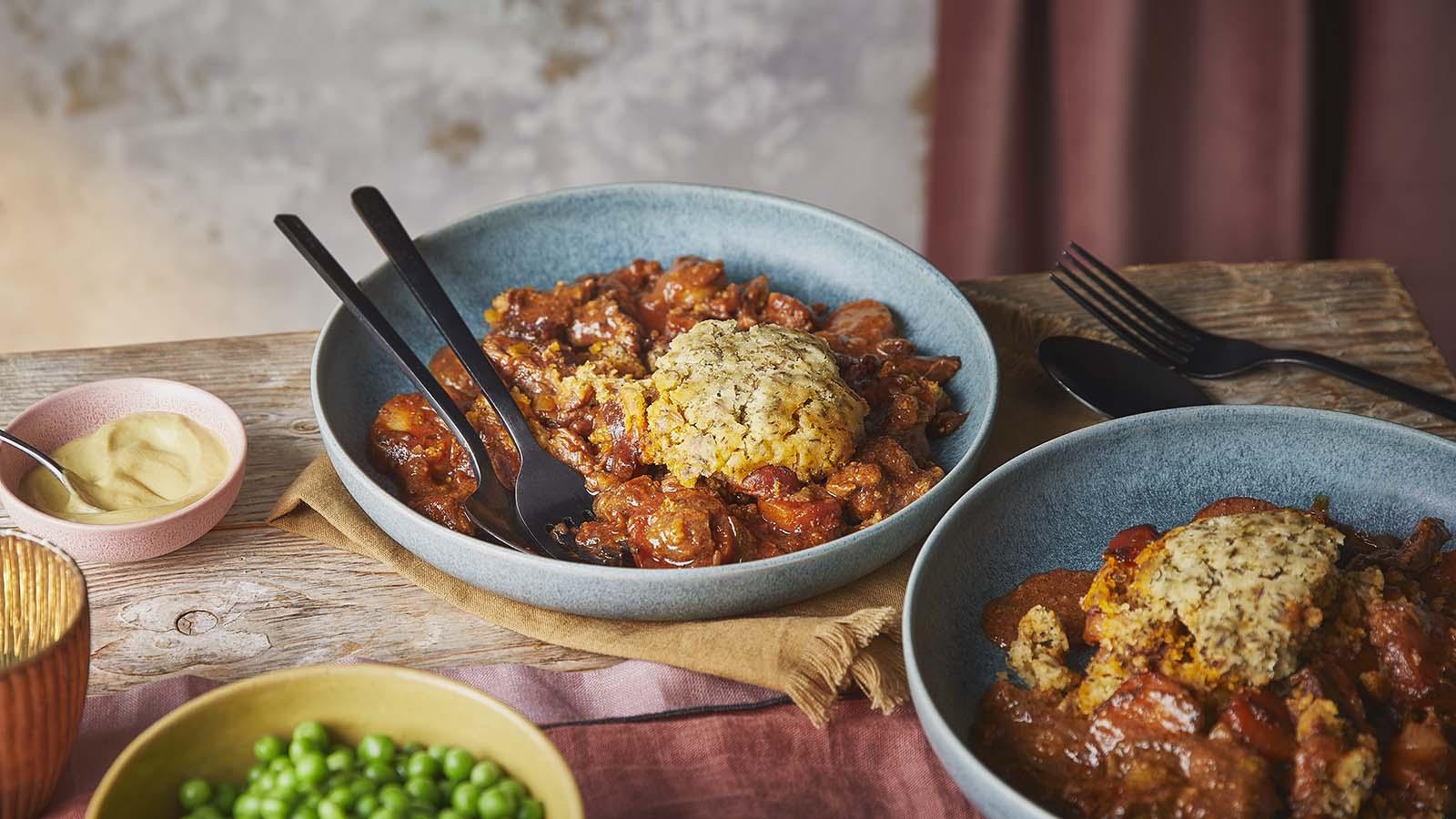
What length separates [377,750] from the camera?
1.72 meters

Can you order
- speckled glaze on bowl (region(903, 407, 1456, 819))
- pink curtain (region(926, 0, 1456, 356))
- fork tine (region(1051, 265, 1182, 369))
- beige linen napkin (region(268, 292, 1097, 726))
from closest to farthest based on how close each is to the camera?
beige linen napkin (region(268, 292, 1097, 726)) < speckled glaze on bowl (region(903, 407, 1456, 819)) < fork tine (region(1051, 265, 1182, 369)) < pink curtain (region(926, 0, 1456, 356))

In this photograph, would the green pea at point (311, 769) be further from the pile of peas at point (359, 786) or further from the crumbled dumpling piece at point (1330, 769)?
the crumbled dumpling piece at point (1330, 769)

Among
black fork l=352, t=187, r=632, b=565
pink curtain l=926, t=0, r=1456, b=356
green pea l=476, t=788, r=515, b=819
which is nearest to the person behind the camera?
green pea l=476, t=788, r=515, b=819

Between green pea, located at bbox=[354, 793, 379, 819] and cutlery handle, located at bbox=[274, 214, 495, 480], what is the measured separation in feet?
2.69

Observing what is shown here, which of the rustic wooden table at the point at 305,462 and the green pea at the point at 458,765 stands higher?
the green pea at the point at 458,765

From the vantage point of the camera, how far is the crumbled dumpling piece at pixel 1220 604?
1.80m

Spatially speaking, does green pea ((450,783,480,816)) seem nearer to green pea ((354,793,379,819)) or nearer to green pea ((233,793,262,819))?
green pea ((354,793,379,819))

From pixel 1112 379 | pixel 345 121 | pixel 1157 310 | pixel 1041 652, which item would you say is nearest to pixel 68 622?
pixel 1041 652

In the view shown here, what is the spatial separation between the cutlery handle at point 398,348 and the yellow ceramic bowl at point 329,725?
25.9 inches

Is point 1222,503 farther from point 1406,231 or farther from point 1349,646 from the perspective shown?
point 1406,231

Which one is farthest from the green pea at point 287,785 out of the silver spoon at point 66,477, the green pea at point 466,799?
the silver spoon at point 66,477

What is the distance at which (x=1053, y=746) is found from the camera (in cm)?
185

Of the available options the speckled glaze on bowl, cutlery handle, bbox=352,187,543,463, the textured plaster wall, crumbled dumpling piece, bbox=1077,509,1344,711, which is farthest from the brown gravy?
the textured plaster wall

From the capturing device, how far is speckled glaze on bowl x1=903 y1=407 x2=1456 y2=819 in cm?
217
